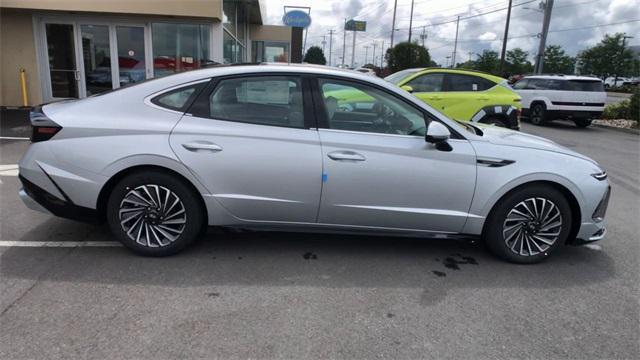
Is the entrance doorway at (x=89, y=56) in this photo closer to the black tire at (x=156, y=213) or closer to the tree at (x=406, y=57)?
the black tire at (x=156, y=213)

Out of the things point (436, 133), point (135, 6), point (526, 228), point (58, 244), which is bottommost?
point (58, 244)

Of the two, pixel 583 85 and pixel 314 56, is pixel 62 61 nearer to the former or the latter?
pixel 583 85

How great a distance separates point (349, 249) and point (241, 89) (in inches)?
65.9

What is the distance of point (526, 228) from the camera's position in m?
4.04

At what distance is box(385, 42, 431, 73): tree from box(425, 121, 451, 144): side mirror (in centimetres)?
4615

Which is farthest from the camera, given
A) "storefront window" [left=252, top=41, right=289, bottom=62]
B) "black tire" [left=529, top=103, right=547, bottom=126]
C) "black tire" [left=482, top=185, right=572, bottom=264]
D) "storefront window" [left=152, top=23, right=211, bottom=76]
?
"storefront window" [left=252, top=41, right=289, bottom=62]

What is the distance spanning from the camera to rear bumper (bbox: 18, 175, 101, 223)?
3.81 m

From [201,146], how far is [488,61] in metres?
55.4

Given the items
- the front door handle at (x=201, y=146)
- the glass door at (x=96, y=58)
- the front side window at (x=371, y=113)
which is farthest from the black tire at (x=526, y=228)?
the glass door at (x=96, y=58)

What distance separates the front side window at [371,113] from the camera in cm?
390

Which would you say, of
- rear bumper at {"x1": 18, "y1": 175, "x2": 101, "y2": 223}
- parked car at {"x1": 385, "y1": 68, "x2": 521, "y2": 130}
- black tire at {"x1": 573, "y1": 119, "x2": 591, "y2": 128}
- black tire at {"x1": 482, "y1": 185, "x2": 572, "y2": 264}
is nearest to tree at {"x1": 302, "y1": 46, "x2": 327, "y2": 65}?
black tire at {"x1": 573, "y1": 119, "x2": 591, "y2": 128}

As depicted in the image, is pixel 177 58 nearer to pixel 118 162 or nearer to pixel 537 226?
pixel 118 162

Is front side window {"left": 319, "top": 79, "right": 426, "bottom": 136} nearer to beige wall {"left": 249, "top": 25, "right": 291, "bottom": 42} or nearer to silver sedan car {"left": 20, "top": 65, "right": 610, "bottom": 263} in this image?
silver sedan car {"left": 20, "top": 65, "right": 610, "bottom": 263}

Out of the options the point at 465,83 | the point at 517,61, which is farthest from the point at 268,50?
the point at 517,61
